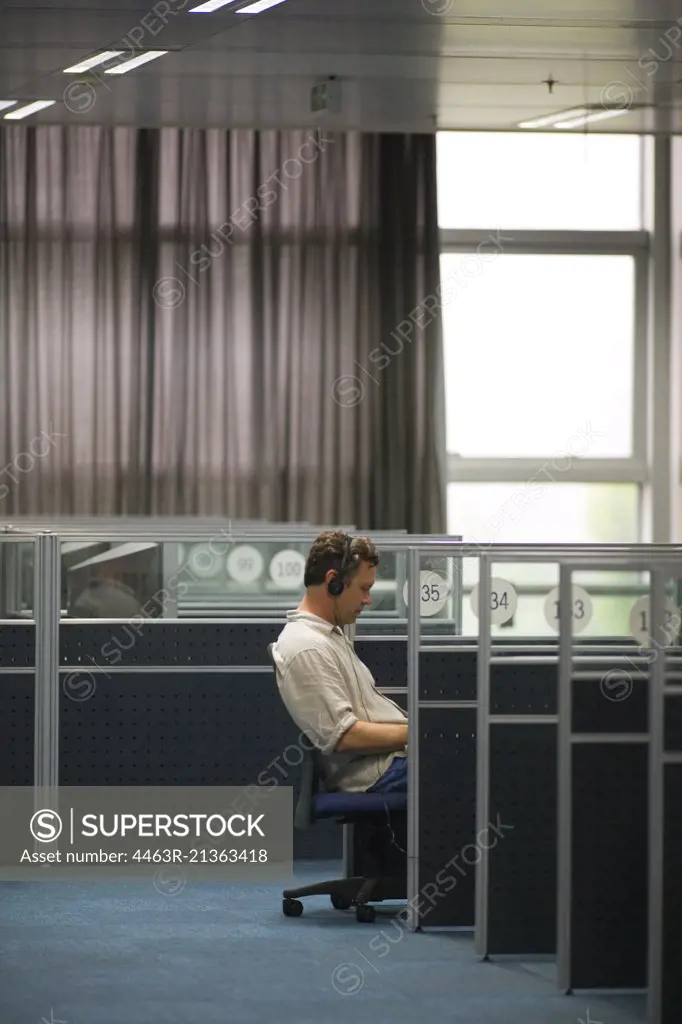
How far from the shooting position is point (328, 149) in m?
9.22

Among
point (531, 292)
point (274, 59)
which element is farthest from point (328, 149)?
point (274, 59)

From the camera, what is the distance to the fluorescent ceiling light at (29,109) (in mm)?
7003

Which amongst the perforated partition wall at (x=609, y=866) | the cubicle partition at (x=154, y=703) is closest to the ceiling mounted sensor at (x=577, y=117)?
the cubicle partition at (x=154, y=703)

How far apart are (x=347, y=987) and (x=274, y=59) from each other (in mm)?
4645

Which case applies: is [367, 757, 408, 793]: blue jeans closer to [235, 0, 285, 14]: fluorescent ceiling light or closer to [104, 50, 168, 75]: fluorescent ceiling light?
[235, 0, 285, 14]: fluorescent ceiling light

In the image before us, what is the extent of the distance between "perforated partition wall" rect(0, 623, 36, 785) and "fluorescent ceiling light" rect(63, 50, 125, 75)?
2474mm

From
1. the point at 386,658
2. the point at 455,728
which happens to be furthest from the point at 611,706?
the point at 386,658

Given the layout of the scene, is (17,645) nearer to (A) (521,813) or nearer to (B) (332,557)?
(B) (332,557)

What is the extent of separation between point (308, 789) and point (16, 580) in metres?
1.61

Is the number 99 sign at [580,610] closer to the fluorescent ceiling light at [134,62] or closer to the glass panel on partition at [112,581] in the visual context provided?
the glass panel on partition at [112,581]

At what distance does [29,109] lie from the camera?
23.5ft

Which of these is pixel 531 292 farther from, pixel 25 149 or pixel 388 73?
pixel 25 149

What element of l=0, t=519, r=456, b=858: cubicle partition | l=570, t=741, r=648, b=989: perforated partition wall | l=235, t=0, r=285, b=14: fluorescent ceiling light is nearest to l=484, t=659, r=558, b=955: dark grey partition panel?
l=570, t=741, r=648, b=989: perforated partition wall

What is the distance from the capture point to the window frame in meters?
9.45
